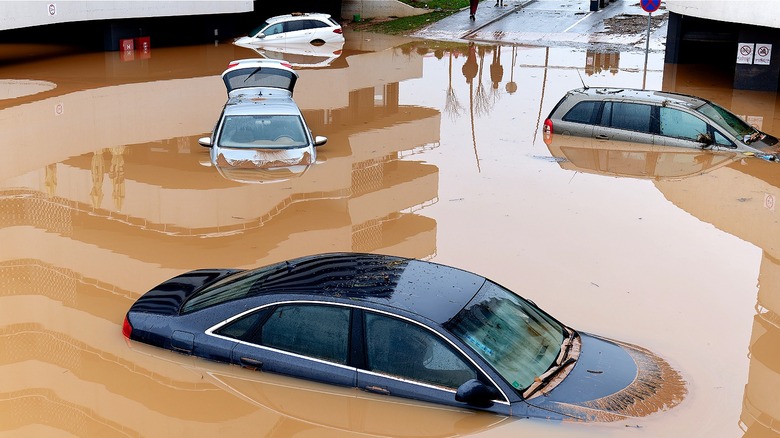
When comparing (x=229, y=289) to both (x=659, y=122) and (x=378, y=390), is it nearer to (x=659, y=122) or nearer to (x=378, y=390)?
(x=378, y=390)

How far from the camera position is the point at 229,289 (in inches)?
352

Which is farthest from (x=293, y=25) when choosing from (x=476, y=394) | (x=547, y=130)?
(x=476, y=394)

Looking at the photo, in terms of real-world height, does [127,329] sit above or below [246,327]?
below

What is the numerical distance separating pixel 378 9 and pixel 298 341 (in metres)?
39.3

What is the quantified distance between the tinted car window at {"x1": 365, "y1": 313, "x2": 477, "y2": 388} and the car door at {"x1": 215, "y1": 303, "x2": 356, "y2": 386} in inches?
8.7

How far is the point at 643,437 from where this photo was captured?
7727 mm

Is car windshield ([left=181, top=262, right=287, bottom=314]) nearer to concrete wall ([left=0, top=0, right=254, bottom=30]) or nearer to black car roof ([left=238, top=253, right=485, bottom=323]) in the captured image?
black car roof ([left=238, top=253, right=485, bottom=323])

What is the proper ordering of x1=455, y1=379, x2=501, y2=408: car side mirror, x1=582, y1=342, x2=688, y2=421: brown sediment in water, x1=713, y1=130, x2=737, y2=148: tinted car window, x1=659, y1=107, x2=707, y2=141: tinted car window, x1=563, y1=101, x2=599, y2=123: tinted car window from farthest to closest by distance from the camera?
x1=563, y1=101, x2=599, y2=123: tinted car window → x1=659, y1=107, x2=707, y2=141: tinted car window → x1=713, y1=130, x2=737, y2=148: tinted car window → x1=582, y1=342, x2=688, y2=421: brown sediment in water → x1=455, y1=379, x2=501, y2=408: car side mirror

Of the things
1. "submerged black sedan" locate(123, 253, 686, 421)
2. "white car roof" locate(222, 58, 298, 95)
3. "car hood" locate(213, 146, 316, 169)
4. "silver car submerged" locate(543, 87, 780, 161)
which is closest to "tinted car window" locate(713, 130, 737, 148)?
"silver car submerged" locate(543, 87, 780, 161)

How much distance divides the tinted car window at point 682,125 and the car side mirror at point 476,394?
42.3 ft

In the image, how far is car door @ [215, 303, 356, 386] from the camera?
800 cm

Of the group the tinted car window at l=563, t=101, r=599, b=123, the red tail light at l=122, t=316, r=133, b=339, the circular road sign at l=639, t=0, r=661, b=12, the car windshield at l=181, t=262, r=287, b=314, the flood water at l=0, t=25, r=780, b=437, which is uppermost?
the circular road sign at l=639, t=0, r=661, b=12

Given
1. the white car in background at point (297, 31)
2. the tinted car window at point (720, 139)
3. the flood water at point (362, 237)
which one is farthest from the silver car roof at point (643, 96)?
the white car in background at point (297, 31)

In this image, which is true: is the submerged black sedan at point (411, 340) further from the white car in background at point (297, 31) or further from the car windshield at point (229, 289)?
the white car in background at point (297, 31)
